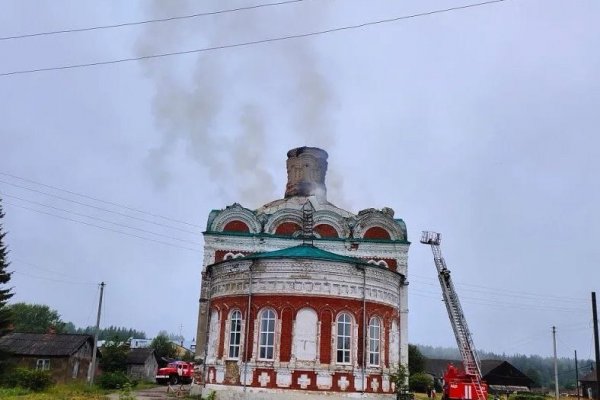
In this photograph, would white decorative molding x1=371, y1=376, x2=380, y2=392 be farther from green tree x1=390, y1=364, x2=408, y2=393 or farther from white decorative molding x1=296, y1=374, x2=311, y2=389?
white decorative molding x1=296, y1=374, x2=311, y2=389

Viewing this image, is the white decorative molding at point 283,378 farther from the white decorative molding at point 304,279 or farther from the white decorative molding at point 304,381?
the white decorative molding at point 304,279

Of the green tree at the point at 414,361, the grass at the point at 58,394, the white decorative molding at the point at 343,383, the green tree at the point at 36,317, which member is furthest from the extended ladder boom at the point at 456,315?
the green tree at the point at 36,317

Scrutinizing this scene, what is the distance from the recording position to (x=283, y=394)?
1984 centimetres

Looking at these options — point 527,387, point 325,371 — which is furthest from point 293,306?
point 527,387

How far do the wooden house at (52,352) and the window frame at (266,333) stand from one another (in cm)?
1551

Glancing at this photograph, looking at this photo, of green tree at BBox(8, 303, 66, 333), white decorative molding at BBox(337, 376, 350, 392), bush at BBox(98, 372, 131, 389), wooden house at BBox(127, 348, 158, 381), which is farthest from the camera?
green tree at BBox(8, 303, 66, 333)

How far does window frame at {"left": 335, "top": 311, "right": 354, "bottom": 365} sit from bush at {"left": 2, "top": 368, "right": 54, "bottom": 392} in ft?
44.0

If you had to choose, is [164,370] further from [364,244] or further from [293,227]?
[364,244]

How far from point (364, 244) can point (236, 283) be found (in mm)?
9824

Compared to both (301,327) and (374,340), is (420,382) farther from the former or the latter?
(301,327)

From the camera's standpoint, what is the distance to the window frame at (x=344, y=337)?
2059 cm

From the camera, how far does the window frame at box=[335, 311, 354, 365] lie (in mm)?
20594

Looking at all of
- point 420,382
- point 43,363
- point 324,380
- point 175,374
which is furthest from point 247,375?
point 420,382

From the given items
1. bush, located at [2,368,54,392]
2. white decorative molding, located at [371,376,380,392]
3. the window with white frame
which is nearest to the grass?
bush, located at [2,368,54,392]
